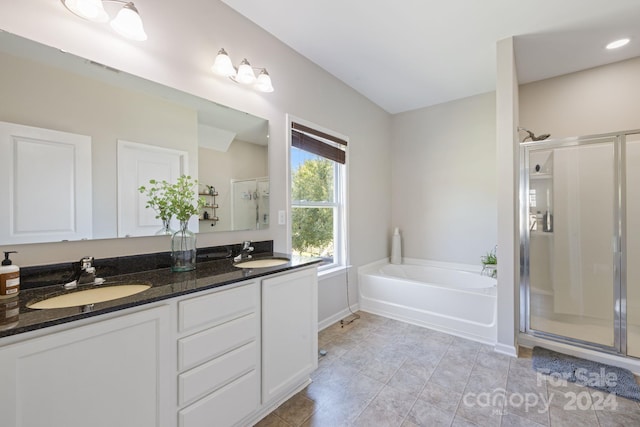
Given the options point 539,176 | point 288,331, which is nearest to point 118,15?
point 288,331

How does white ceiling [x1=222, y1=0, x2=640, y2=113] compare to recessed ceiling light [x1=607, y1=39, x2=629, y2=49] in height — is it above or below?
above

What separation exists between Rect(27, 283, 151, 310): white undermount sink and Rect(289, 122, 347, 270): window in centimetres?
136

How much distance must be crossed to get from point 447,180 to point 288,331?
2928mm

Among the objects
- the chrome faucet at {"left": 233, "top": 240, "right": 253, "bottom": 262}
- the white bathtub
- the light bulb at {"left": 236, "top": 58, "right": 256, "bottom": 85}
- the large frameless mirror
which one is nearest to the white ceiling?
the light bulb at {"left": 236, "top": 58, "right": 256, "bottom": 85}

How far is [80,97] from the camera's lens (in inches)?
50.3

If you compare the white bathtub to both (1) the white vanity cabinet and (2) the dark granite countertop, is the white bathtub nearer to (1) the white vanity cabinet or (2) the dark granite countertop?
(2) the dark granite countertop

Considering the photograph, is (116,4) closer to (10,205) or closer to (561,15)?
(10,205)

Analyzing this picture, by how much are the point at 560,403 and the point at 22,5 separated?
3534 mm

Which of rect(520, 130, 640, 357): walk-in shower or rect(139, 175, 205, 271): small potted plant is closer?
rect(139, 175, 205, 271): small potted plant

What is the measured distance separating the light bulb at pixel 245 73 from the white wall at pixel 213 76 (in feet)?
0.24

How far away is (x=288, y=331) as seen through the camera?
5.33ft

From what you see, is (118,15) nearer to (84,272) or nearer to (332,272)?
(84,272)

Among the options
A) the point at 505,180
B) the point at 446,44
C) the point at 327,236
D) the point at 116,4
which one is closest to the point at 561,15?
the point at 446,44

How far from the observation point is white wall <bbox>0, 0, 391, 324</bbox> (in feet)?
3.98
